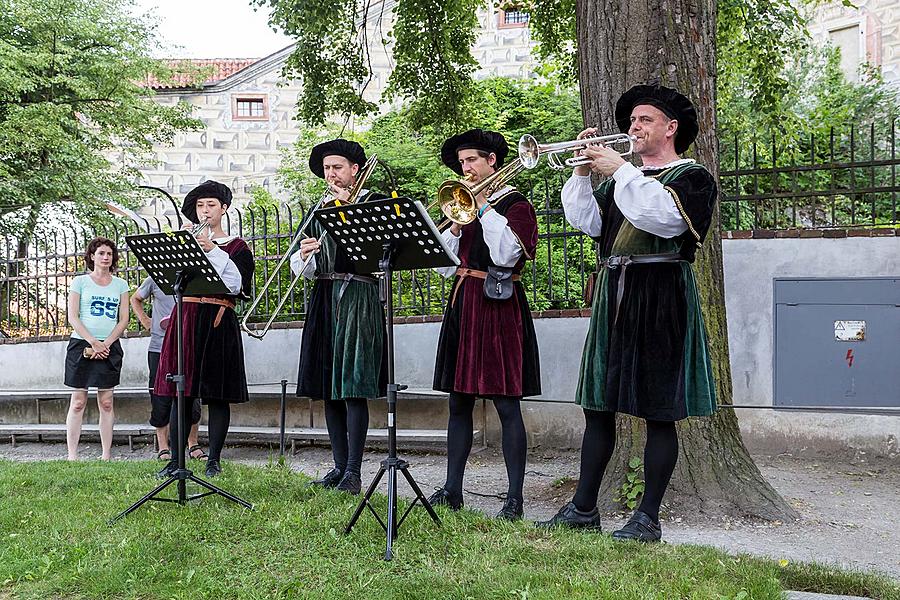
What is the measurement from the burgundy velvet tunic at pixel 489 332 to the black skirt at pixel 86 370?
379cm

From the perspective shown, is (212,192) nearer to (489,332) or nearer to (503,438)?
(489,332)

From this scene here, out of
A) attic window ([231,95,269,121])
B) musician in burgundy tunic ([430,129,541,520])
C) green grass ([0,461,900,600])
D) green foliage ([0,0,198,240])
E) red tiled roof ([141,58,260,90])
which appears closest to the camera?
green grass ([0,461,900,600])

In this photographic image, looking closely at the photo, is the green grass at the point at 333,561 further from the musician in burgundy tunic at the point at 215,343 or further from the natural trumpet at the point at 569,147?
the natural trumpet at the point at 569,147

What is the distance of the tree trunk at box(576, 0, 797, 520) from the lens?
523 cm

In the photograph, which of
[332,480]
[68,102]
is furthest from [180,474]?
[68,102]

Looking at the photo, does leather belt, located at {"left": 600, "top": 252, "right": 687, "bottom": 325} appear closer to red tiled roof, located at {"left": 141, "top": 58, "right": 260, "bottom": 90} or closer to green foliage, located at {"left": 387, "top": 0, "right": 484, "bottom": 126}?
green foliage, located at {"left": 387, "top": 0, "right": 484, "bottom": 126}

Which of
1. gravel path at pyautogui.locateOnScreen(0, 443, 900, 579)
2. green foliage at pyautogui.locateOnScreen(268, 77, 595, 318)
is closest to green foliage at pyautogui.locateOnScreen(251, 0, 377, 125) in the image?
green foliage at pyautogui.locateOnScreen(268, 77, 595, 318)

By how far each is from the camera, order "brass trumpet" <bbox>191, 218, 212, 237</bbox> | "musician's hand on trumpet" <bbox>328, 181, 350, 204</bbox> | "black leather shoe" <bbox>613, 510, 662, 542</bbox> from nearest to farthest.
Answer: "black leather shoe" <bbox>613, 510, 662, 542</bbox> < "musician's hand on trumpet" <bbox>328, 181, 350, 204</bbox> < "brass trumpet" <bbox>191, 218, 212, 237</bbox>

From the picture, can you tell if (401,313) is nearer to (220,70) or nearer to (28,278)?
(28,278)

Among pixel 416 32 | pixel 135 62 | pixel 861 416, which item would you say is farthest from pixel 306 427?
pixel 135 62

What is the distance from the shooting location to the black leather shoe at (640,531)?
4.22 m

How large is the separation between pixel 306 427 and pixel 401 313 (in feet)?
4.86

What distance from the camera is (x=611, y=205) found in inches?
178

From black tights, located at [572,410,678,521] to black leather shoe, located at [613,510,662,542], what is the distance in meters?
0.03
